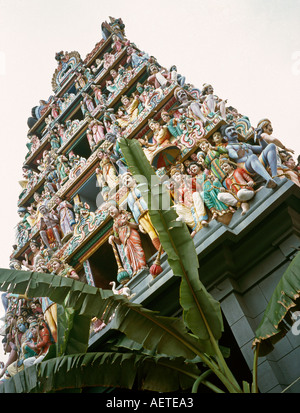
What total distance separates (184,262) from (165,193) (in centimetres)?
98

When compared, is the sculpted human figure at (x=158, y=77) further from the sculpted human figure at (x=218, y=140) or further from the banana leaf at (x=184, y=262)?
the banana leaf at (x=184, y=262)

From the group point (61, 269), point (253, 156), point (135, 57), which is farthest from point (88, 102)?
point (253, 156)

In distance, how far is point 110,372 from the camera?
22.1 ft

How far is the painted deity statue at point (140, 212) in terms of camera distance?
1052 centimetres

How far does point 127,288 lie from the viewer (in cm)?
985

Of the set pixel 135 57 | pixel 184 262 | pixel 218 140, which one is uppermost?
pixel 135 57

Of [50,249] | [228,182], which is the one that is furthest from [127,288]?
[50,249]

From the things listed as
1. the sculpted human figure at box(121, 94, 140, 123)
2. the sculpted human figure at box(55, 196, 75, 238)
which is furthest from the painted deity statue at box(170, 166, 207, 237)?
the sculpted human figure at box(55, 196, 75, 238)

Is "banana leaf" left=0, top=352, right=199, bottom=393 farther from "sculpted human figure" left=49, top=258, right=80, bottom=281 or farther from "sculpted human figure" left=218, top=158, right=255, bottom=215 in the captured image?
"sculpted human figure" left=49, top=258, right=80, bottom=281

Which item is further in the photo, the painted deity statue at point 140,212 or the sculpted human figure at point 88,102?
the sculpted human figure at point 88,102

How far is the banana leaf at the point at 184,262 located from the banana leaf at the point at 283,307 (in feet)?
1.83

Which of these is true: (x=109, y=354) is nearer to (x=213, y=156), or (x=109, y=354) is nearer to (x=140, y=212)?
(x=140, y=212)

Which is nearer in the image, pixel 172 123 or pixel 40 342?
pixel 40 342

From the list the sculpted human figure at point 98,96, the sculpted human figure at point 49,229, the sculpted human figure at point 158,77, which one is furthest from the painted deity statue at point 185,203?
the sculpted human figure at point 98,96
